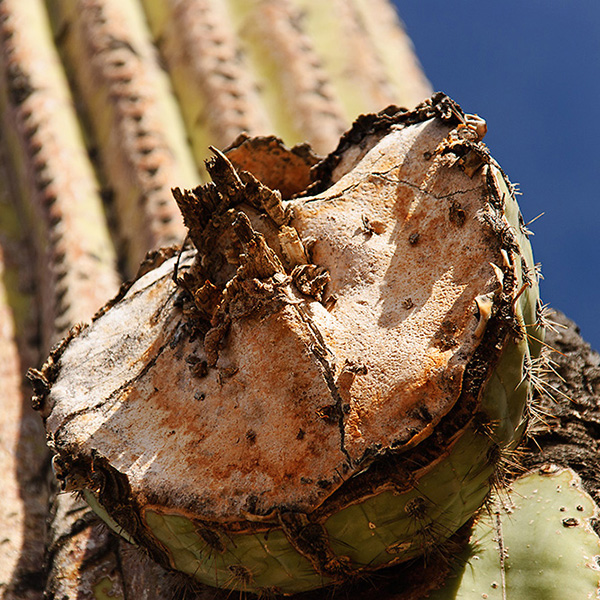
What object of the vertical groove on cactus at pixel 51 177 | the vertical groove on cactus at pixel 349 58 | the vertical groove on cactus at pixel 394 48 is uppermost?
the vertical groove on cactus at pixel 394 48

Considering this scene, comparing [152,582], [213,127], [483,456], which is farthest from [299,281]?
[213,127]

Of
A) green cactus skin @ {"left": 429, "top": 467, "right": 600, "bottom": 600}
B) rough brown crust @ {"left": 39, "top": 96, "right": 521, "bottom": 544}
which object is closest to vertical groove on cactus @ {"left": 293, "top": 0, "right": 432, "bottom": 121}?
rough brown crust @ {"left": 39, "top": 96, "right": 521, "bottom": 544}

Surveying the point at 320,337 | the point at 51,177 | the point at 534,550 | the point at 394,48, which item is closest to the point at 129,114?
the point at 51,177

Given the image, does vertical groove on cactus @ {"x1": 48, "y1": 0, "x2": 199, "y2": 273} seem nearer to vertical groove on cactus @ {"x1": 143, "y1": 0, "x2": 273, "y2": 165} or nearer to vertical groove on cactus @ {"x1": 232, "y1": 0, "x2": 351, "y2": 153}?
vertical groove on cactus @ {"x1": 143, "y1": 0, "x2": 273, "y2": 165}

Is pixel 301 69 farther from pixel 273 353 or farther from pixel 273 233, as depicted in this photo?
pixel 273 353

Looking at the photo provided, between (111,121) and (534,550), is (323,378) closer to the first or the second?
(534,550)

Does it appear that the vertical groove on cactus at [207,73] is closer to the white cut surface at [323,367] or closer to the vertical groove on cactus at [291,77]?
the vertical groove on cactus at [291,77]

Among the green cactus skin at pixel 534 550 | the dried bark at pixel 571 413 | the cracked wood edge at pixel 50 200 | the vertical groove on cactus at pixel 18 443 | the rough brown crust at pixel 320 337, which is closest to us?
the rough brown crust at pixel 320 337

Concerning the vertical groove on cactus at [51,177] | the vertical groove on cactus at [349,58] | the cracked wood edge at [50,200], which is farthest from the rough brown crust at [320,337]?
the vertical groove on cactus at [349,58]
